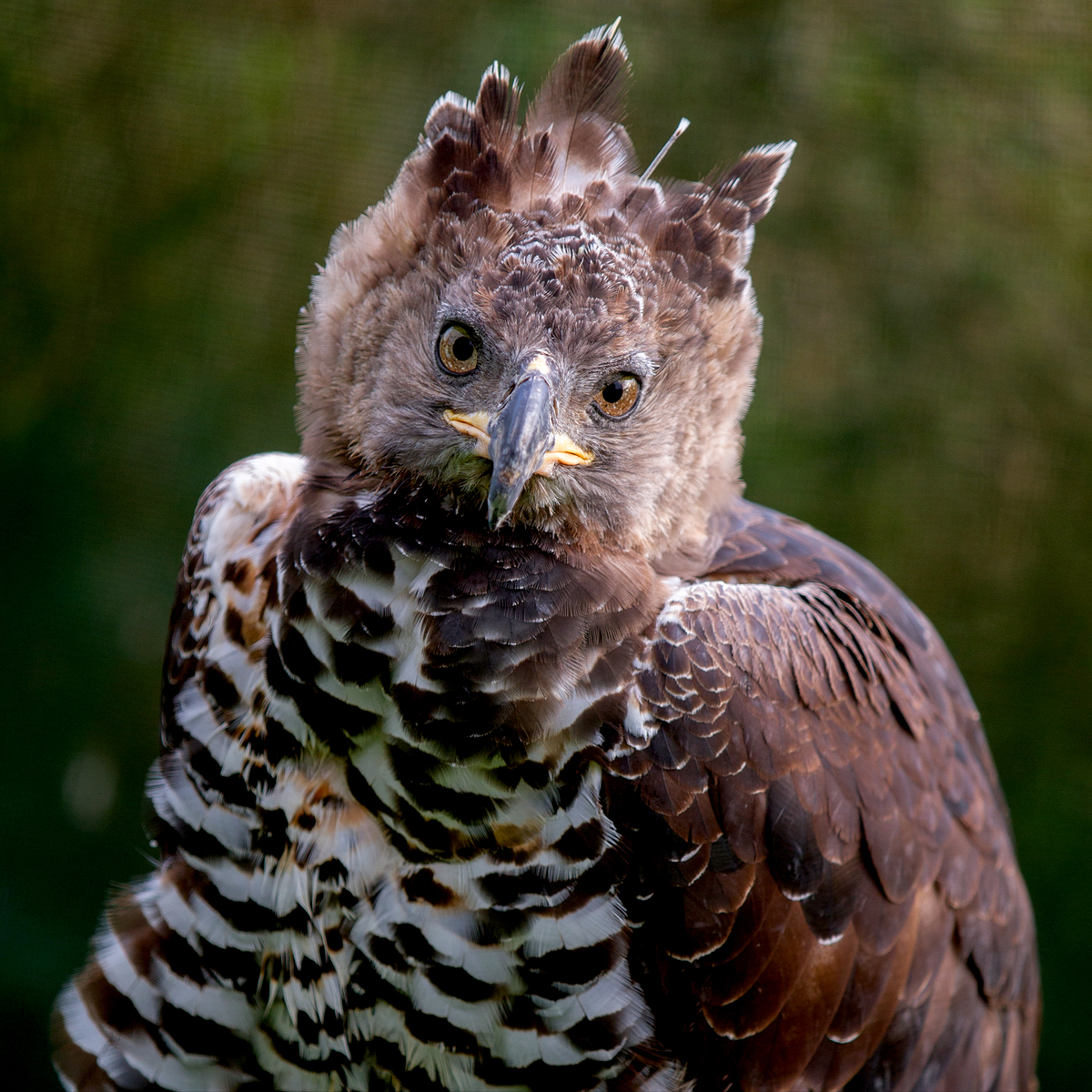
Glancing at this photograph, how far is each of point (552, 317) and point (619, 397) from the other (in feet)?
0.64

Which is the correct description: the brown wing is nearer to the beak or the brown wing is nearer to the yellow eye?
the beak

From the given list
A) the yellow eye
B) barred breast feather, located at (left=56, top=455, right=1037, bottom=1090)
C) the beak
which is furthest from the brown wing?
the yellow eye

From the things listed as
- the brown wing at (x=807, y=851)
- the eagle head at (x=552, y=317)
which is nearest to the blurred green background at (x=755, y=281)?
the brown wing at (x=807, y=851)

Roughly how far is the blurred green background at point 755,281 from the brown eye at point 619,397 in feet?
6.10

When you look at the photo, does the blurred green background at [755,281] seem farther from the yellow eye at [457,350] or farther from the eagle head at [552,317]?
the yellow eye at [457,350]

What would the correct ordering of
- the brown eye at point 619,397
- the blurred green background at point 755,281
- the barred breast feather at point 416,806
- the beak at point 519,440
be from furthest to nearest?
1. the blurred green background at point 755,281
2. the brown eye at point 619,397
3. the barred breast feather at point 416,806
4. the beak at point 519,440

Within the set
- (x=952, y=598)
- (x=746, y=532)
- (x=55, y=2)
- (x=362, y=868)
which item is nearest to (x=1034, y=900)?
(x=952, y=598)

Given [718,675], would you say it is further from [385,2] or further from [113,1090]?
[385,2]

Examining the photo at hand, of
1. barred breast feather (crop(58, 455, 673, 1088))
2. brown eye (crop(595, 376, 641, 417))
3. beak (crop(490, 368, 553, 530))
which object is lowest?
barred breast feather (crop(58, 455, 673, 1088))

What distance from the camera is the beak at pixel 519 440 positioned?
5.50 feet

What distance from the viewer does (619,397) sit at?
194 cm

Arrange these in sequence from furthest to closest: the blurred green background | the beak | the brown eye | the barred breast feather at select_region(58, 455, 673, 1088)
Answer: the blurred green background, the brown eye, the barred breast feather at select_region(58, 455, 673, 1088), the beak

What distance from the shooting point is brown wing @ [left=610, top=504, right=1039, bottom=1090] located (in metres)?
1.83

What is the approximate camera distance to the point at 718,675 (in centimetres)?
184
